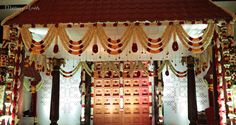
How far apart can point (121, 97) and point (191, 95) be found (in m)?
2.93

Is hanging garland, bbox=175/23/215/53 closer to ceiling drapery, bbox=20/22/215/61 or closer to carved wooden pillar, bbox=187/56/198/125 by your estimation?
ceiling drapery, bbox=20/22/215/61

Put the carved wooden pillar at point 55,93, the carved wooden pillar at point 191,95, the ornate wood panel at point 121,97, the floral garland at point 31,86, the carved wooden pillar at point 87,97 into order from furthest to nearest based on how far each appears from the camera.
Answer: the ornate wood panel at point 121,97 < the carved wooden pillar at point 87,97 < the floral garland at point 31,86 < the carved wooden pillar at point 55,93 < the carved wooden pillar at point 191,95

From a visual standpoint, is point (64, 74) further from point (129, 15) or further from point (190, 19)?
point (190, 19)

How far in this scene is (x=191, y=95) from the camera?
9.63 m

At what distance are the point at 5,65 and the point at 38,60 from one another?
8.41ft

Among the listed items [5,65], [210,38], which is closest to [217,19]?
[210,38]

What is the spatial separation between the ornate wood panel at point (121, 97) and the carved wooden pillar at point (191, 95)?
211 centimetres

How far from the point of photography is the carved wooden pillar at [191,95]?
9.48 meters

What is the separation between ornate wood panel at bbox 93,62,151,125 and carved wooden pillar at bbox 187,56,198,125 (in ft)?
6.91

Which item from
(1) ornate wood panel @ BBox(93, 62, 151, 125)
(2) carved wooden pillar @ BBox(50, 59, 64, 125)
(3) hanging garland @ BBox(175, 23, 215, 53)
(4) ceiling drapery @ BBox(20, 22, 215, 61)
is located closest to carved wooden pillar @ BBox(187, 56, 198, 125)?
(1) ornate wood panel @ BBox(93, 62, 151, 125)

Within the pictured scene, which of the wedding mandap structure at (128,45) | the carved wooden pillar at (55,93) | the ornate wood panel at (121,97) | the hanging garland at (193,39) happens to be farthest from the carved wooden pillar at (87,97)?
the hanging garland at (193,39)

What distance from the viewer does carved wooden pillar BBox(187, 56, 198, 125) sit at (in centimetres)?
948

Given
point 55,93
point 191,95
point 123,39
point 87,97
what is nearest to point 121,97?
point 87,97

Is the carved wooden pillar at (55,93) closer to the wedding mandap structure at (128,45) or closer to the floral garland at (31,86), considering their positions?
the wedding mandap structure at (128,45)
